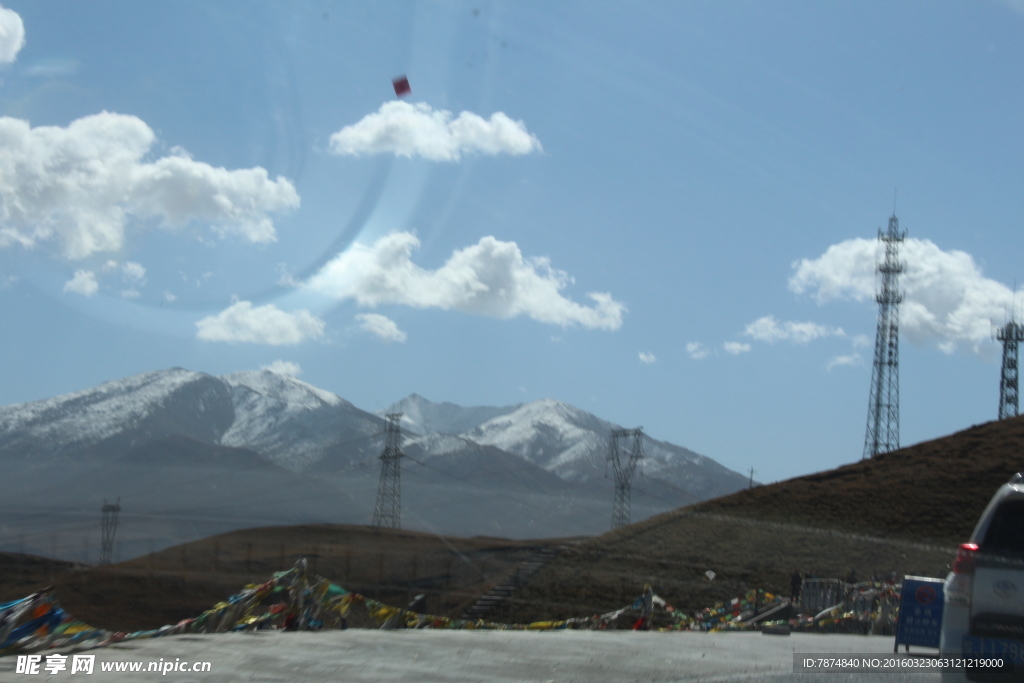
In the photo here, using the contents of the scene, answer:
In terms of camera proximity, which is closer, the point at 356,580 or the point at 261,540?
the point at 356,580

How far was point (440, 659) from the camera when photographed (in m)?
9.48

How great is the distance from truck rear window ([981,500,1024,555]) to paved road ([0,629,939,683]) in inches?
100

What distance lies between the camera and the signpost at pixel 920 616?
44.1 feet

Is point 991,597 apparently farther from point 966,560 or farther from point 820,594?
point 820,594

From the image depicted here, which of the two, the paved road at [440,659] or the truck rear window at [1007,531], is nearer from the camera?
the truck rear window at [1007,531]

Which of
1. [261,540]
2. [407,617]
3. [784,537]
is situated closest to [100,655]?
[407,617]

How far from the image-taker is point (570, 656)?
33.4 ft

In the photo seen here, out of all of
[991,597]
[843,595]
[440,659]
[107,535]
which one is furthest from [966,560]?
[107,535]

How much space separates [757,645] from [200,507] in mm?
188855

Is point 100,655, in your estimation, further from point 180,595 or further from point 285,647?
point 180,595

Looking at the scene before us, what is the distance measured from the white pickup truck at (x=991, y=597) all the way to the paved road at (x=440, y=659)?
2.08 metres

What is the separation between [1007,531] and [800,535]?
3341cm

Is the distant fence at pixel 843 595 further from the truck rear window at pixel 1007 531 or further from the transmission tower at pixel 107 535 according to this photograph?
the transmission tower at pixel 107 535

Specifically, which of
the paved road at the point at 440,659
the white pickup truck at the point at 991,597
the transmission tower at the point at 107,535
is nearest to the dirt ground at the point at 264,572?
the transmission tower at the point at 107,535
